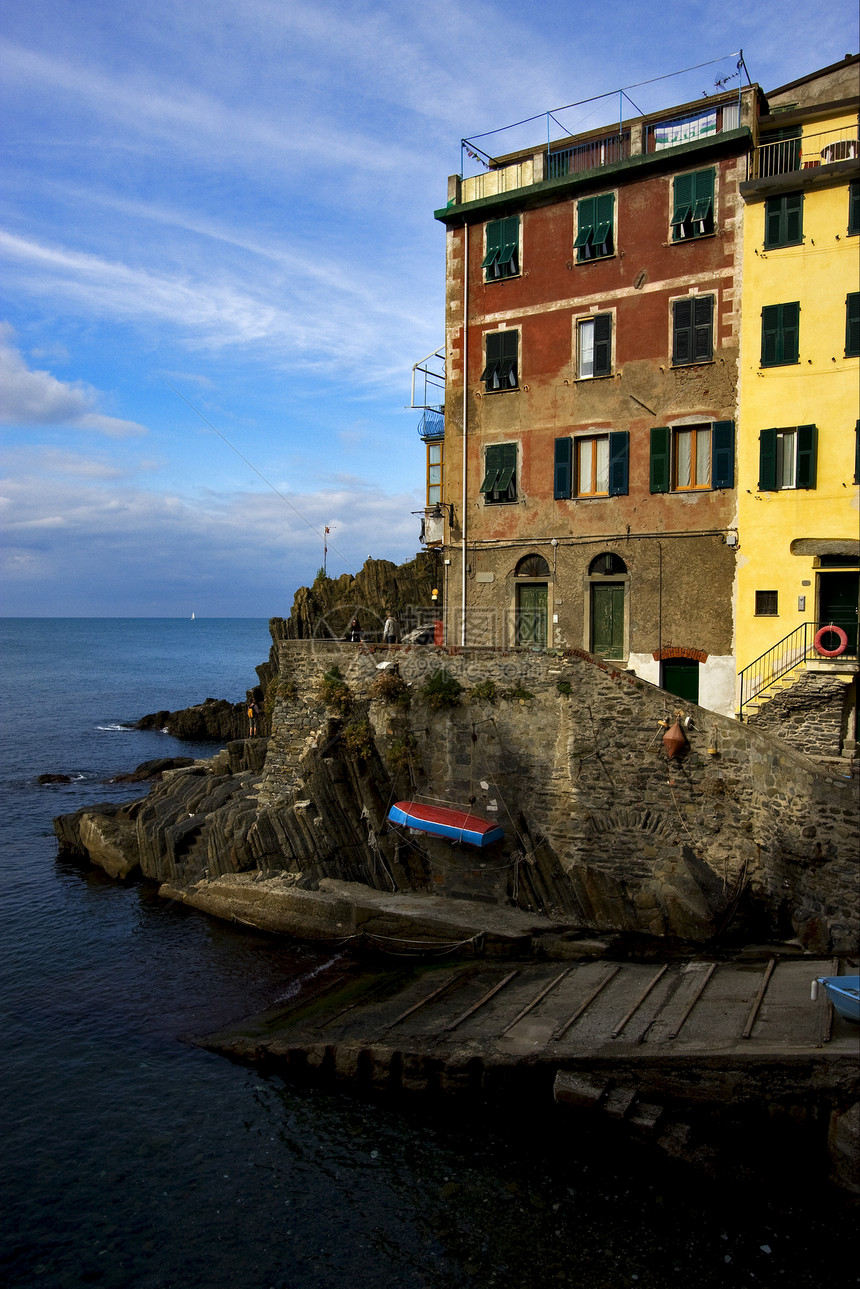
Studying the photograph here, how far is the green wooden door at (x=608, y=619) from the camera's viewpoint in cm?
2559

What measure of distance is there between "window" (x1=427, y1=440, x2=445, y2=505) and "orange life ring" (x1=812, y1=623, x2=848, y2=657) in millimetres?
14063

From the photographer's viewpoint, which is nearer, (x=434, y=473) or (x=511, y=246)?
(x=511, y=246)

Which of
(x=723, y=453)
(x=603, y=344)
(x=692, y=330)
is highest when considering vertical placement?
(x=603, y=344)

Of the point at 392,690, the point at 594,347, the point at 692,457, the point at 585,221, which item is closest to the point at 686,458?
the point at 692,457

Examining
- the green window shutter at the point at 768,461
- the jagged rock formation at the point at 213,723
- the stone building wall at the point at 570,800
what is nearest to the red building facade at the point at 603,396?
the green window shutter at the point at 768,461

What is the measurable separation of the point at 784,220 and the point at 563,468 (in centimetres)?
911

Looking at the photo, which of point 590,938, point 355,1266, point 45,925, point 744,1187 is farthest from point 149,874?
point 744,1187

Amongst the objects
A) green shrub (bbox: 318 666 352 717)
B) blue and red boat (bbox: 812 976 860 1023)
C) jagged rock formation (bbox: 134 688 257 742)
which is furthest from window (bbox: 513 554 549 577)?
jagged rock formation (bbox: 134 688 257 742)

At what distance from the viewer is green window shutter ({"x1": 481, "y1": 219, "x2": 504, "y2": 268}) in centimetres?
2719

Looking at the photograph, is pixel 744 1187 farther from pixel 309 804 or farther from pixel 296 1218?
pixel 309 804

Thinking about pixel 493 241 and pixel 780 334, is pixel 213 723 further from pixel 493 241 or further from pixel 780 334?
pixel 780 334

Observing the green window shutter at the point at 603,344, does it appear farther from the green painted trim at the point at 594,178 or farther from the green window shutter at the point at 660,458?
the green painted trim at the point at 594,178

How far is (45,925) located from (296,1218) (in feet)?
52.8

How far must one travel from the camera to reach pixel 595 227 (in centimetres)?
2548
